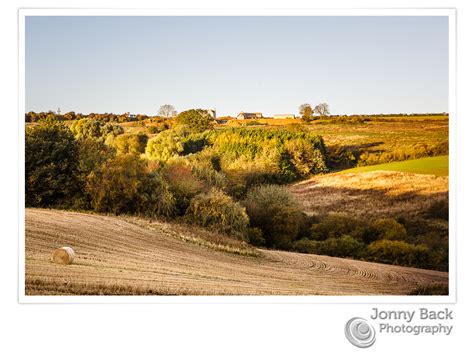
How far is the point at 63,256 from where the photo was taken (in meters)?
9.58

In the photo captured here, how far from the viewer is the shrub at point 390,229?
1044 cm

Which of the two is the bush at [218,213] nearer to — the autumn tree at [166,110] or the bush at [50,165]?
the autumn tree at [166,110]

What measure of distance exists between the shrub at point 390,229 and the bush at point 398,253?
0.08m

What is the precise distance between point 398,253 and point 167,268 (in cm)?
373

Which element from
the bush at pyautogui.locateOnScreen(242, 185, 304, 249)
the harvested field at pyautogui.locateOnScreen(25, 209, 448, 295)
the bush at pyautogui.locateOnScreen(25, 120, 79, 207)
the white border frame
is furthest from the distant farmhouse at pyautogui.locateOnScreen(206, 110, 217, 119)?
the bush at pyautogui.locateOnScreen(25, 120, 79, 207)

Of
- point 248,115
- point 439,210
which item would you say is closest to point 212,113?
point 248,115

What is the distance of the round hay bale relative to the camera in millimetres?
9578

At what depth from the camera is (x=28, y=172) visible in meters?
10.3

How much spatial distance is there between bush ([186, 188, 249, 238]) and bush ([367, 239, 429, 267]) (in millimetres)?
2170
